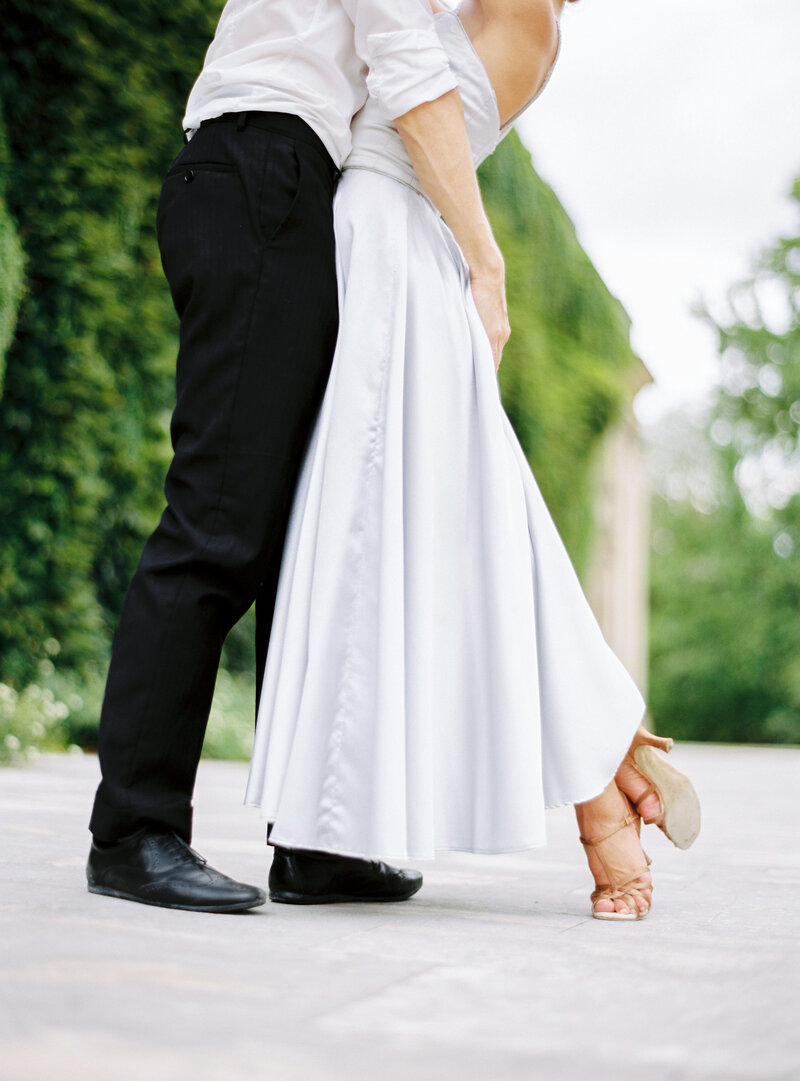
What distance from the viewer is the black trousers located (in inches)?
73.2

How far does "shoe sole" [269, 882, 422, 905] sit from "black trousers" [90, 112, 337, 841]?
25 cm

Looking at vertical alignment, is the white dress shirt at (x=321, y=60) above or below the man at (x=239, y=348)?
above

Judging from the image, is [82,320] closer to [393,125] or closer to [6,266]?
[6,266]

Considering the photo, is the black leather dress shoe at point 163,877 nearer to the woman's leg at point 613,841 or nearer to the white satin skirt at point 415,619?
the white satin skirt at point 415,619

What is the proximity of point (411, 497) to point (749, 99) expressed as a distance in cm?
2704

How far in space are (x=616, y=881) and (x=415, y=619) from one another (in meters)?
0.54

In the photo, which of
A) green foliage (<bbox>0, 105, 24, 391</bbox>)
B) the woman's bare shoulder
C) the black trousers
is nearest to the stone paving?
the black trousers

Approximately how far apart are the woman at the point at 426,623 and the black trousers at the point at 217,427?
8cm

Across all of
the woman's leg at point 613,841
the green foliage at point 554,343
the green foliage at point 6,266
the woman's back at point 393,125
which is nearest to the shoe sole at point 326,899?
the woman's leg at point 613,841

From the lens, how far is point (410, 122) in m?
2.01

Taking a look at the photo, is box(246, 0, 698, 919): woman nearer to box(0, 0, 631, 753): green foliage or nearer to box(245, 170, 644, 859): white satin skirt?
box(245, 170, 644, 859): white satin skirt

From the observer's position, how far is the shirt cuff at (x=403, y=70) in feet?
6.46

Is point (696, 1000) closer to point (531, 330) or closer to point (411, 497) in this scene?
point (411, 497)

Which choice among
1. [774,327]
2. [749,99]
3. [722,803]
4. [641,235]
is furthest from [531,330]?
[641,235]
